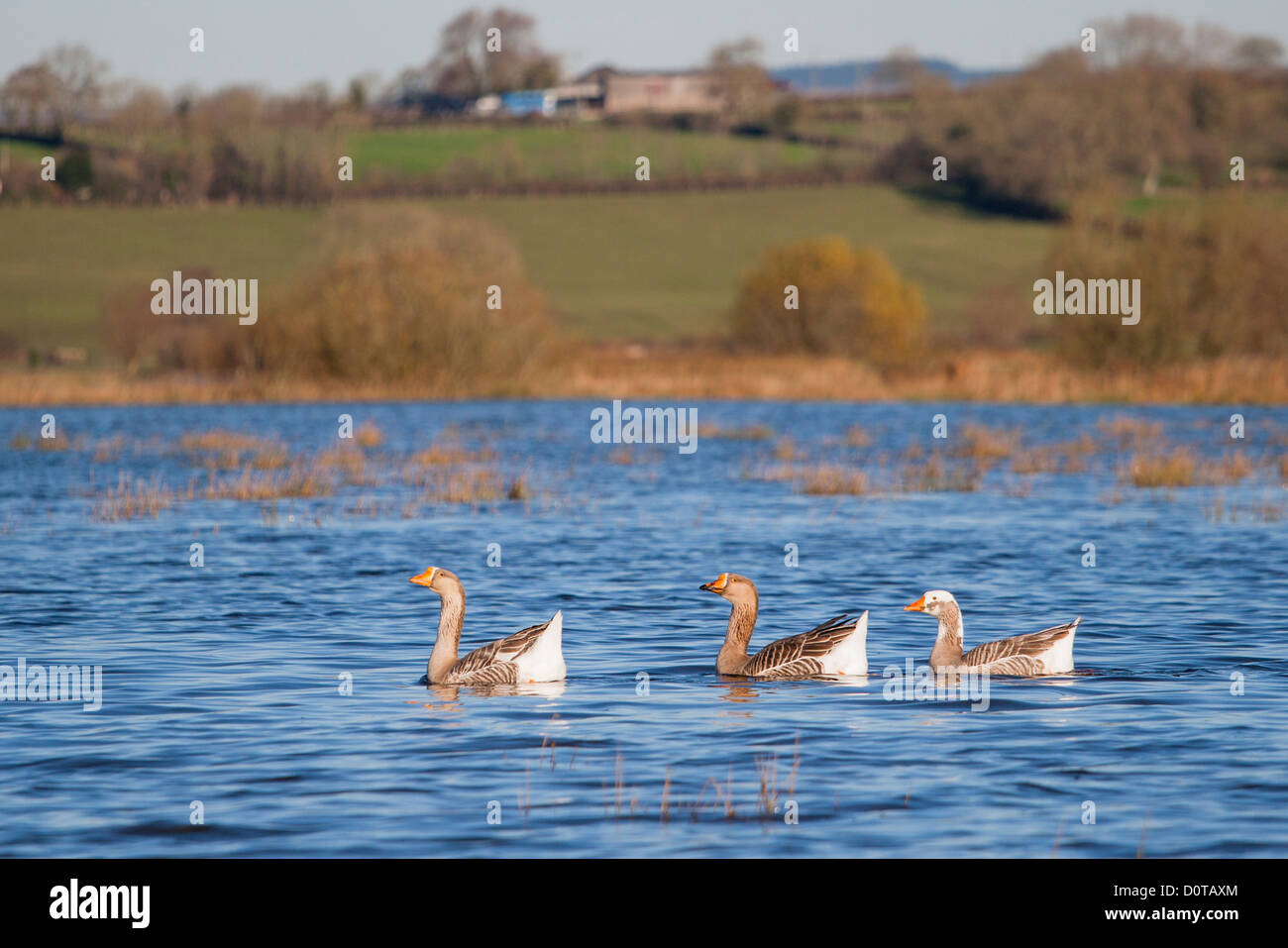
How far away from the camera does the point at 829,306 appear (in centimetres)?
7400

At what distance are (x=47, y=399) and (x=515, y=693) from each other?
45.4 meters

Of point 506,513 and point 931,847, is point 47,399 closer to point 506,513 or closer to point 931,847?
point 506,513

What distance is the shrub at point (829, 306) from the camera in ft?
243

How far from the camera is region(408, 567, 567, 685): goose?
14609 mm

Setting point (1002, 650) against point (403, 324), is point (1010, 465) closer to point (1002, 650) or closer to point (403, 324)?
point (1002, 650)

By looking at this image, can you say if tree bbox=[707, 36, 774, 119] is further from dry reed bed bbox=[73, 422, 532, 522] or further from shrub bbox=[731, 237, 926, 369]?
dry reed bed bbox=[73, 422, 532, 522]

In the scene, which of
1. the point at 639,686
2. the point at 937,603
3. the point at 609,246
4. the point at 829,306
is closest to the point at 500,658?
the point at 639,686

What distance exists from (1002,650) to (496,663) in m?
4.48

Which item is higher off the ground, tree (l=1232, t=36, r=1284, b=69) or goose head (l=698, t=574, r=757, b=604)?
tree (l=1232, t=36, r=1284, b=69)

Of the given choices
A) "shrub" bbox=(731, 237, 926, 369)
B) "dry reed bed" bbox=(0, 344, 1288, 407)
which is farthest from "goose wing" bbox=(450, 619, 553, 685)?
"shrub" bbox=(731, 237, 926, 369)

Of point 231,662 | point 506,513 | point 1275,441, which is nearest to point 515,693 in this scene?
point 231,662

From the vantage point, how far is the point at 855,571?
23.0 m

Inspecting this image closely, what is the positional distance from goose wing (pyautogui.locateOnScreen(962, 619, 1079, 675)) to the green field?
86.7 m

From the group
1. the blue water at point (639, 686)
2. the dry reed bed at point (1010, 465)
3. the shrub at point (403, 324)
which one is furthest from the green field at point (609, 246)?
the blue water at point (639, 686)
